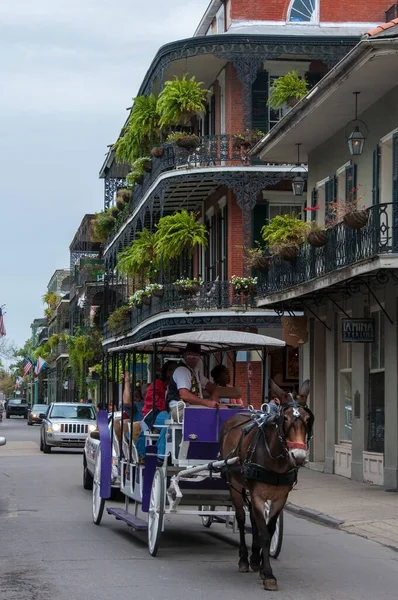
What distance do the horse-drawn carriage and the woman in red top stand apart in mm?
245

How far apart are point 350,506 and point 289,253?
7521mm

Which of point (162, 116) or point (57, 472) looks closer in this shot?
point (57, 472)

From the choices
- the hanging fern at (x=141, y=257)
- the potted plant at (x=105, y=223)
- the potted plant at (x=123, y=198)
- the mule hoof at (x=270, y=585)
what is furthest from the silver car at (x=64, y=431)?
the mule hoof at (x=270, y=585)

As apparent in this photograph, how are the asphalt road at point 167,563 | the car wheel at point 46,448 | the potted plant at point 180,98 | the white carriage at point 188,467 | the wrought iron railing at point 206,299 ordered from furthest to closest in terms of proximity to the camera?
1. the car wheel at point 46,448
2. the potted plant at point 180,98
3. the wrought iron railing at point 206,299
4. the white carriage at point 188,467
5. the asphalt road at point 167,563

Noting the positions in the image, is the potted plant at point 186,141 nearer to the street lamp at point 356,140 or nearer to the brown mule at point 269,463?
the street lamp at point 356,140

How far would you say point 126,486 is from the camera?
14.4 meters

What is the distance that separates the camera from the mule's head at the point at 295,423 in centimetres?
1012

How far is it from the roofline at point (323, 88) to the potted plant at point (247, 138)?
4.74 meters

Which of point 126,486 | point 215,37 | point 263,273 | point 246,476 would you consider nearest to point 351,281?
point 263,273

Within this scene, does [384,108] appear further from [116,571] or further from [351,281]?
[116,571]

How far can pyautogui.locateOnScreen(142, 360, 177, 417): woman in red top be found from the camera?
13.9 meters

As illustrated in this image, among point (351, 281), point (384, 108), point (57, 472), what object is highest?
point (384, 108)

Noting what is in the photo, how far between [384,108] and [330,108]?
1618mm

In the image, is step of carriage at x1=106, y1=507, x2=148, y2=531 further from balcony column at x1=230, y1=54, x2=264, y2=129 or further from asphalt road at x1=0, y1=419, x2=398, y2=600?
balcony column at x1=230, y1=54, x2=264, y2=129
